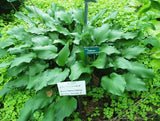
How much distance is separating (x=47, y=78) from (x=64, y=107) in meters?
0.47

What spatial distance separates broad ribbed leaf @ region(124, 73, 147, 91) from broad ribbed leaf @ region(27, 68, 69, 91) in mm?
924

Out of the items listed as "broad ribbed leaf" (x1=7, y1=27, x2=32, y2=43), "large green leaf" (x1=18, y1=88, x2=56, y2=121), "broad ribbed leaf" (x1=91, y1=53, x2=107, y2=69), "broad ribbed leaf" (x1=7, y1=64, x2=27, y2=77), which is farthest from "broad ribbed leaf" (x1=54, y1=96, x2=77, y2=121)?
"broad ribbed leaf" (x1=7, y1=27, x2=32, y2=43)

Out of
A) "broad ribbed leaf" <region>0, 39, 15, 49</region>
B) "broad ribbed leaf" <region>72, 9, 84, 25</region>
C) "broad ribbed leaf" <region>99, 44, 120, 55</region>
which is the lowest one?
"broad ribbed leaf" <region>99, 44, 120, 55</region>

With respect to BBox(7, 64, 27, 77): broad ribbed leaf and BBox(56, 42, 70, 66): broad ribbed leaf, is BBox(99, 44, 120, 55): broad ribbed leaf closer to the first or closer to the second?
BBox(56, 42, 70, 66): broad ribbed leaf

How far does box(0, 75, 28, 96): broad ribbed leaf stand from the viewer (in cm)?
210

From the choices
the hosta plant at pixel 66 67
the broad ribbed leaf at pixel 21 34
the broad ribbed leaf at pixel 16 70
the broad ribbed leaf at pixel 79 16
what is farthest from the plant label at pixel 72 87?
the broad ribbed leaf at pixel 79 16

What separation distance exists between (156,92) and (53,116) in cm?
163

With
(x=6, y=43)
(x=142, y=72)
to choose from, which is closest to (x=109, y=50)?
(x=142, y=72)

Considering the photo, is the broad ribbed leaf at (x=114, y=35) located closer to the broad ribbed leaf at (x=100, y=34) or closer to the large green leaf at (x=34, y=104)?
the broad ribbed leaf at (x=100, y=34)

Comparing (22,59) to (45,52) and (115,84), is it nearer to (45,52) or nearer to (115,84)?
(45,52)

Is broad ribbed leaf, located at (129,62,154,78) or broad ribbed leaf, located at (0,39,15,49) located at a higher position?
broad ribbed leaf, located at (0,39,15,49)

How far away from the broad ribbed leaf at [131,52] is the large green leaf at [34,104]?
1377mm

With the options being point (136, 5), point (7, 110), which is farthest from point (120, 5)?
point (7, 110)

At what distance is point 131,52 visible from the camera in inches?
→ 86.8
